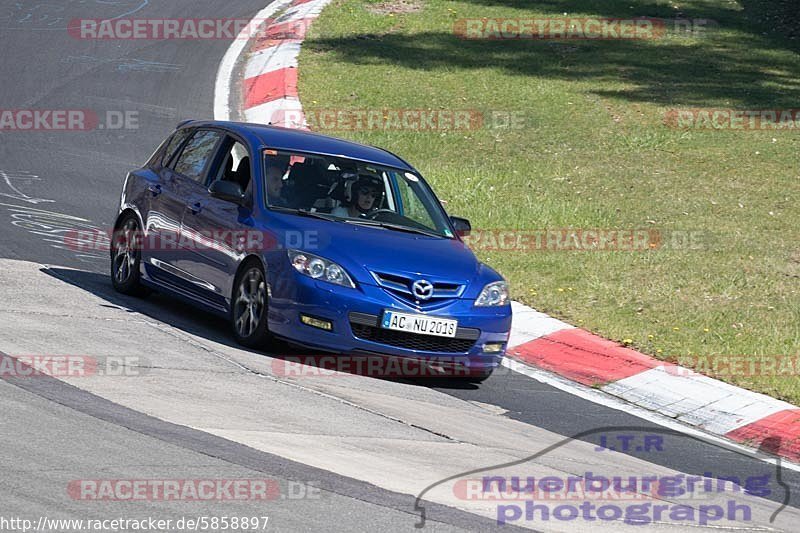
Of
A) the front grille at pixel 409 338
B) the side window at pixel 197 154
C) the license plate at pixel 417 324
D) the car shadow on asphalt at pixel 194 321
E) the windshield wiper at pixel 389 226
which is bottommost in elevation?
the car shadow on asphalt at pixel 194 321

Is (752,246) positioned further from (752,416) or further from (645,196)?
(752,416)

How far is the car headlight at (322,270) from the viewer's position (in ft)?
30.8

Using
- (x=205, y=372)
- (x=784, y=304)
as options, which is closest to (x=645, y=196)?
(x=784, y=304)

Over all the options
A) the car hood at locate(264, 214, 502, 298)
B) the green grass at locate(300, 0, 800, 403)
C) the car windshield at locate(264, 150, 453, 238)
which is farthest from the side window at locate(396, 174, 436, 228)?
the green grass at locate(300, 0, 800, 403)

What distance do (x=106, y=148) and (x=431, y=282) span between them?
8.72 metres

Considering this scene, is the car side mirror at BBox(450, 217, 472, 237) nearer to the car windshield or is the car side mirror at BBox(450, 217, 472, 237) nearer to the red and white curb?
the car windshield

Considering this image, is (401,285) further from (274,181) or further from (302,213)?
(274,181)

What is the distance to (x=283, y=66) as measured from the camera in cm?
2097

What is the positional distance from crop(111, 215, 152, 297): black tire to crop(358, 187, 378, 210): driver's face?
2010mm

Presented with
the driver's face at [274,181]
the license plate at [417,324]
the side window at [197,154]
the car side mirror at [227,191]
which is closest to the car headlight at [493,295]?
the license plate at [417,324]

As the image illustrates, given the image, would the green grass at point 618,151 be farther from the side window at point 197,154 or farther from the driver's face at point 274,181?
the side window at point 197,154

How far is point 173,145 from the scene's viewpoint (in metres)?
11.7

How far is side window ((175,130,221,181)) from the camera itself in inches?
436

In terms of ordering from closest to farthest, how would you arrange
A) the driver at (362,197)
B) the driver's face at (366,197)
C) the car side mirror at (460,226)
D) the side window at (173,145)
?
the driver at (362,197) < the driver's face at (366,197) < the car side mirror at (460,226) < the side window at (173,145)
